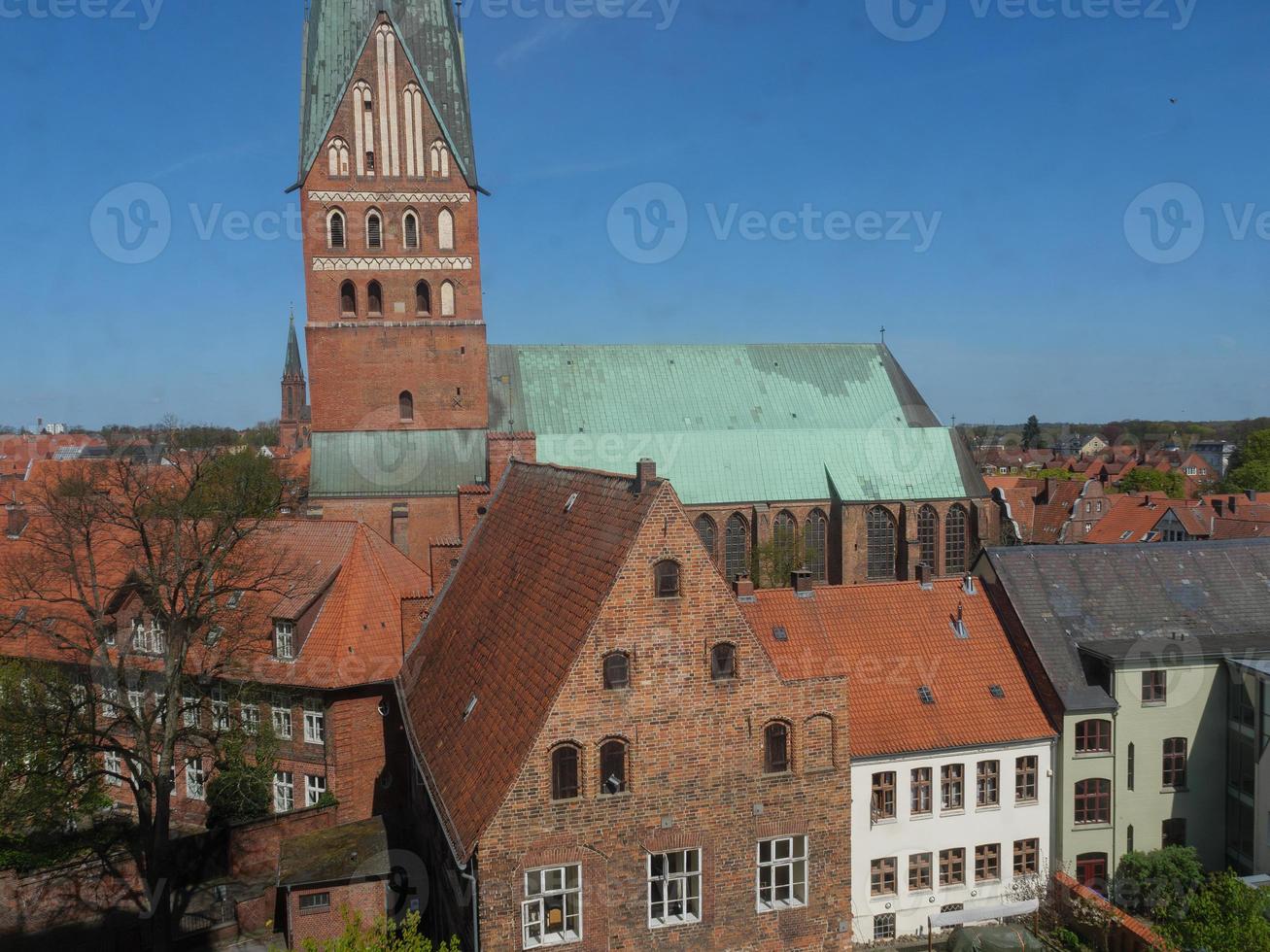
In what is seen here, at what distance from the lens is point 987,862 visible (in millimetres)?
25703

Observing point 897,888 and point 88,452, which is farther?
point 88,452

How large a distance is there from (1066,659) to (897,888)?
7870mm

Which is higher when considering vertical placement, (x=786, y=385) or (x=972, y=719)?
(x=786, y=385)

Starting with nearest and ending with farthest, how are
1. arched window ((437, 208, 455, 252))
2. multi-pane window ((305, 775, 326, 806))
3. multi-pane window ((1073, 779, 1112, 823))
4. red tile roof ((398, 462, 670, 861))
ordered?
1. red tile roof ((398, 462, 670, 861))
2. multi-pane window ((1073, 779, 1112, 823))
3. multi-pane window ((305, 775, 326, 806))
4. arched window ((437, 208, 455, 252))

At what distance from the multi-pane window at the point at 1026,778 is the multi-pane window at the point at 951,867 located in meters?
2.29

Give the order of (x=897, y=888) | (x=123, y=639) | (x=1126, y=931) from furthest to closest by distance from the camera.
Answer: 1. (x=123, y=639)
2. (x=897, y=888)
3. (x=1126, y=931)

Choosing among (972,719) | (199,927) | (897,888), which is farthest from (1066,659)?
(199,927)

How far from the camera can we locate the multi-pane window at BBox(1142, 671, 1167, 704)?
2695 centimetres

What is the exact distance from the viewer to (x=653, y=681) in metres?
17.2

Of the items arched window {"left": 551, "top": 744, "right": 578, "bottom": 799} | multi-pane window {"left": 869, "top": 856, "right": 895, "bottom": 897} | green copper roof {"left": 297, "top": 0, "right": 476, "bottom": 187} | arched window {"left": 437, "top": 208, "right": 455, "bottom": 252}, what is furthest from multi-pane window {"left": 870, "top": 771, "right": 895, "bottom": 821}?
green copper roof {"left": 297, "top": 0, "right": 476, "bottom": 187}

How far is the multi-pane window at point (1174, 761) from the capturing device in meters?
27.0

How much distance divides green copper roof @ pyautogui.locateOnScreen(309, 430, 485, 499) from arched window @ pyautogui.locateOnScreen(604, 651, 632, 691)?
87.1 feet

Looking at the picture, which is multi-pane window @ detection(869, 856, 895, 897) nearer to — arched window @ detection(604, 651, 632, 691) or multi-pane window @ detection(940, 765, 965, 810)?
multi-pane window @ detection(940, 765, 965, 810)

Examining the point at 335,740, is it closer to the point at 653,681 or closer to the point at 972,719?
the point at 653,681
